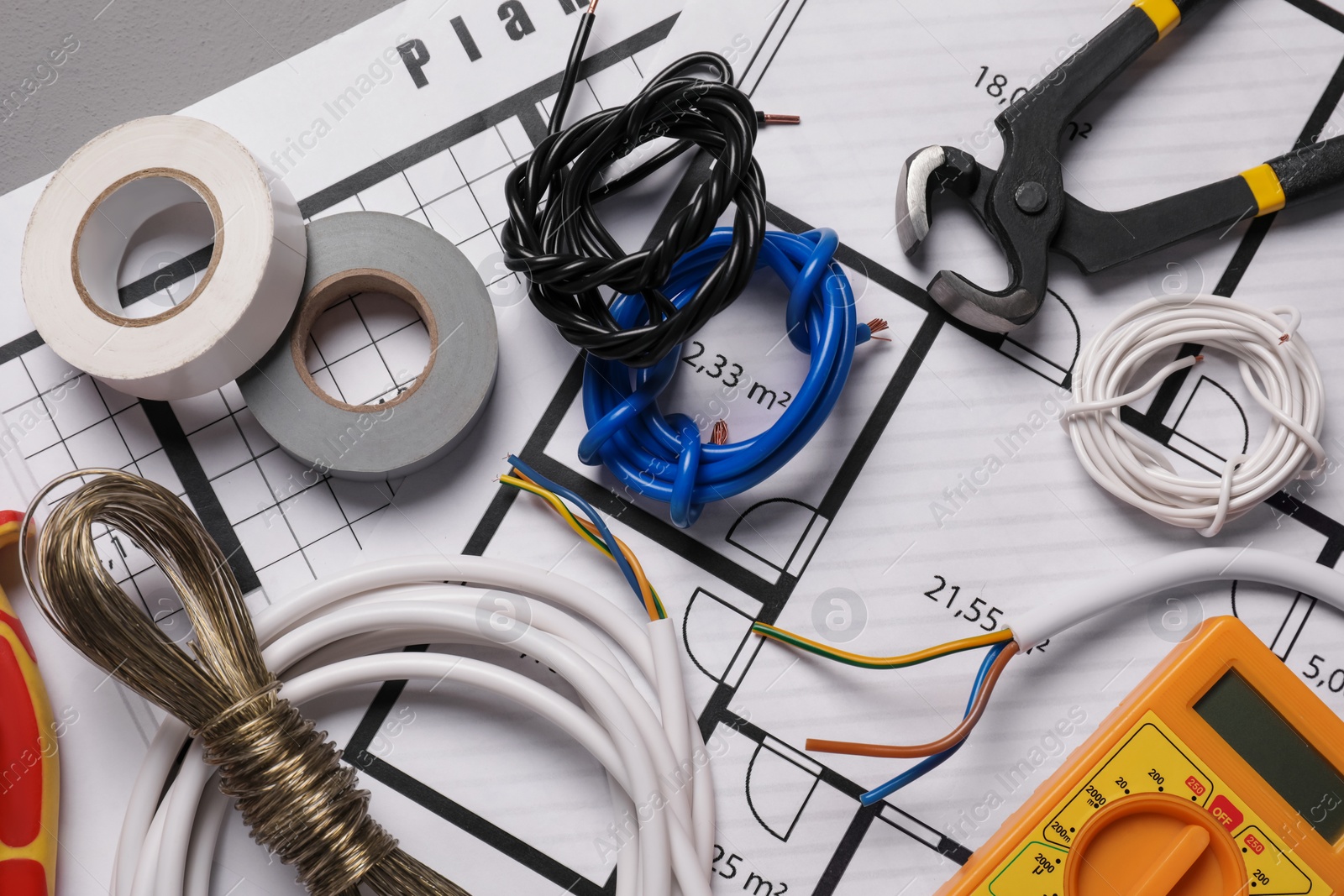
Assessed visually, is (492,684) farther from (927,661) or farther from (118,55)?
(118,55)

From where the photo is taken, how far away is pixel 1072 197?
1165 millimetres

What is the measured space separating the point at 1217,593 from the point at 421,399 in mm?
1065

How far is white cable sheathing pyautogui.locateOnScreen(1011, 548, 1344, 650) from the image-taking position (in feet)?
3.57

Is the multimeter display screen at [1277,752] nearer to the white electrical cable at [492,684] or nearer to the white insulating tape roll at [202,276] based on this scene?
the white electrical cable at [492,684]

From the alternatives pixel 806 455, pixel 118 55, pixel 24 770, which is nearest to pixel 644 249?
pixel 806 455

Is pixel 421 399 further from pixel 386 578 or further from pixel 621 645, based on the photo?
pixel 621 645

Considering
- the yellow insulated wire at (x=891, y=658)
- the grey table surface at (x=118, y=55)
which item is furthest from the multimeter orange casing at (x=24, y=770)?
the yellow insulated wire at (x=891, y=658)

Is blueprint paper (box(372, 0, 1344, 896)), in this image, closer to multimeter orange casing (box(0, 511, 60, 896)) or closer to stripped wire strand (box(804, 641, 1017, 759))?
stripped wire strand (box(804, 641, 1017, 759))

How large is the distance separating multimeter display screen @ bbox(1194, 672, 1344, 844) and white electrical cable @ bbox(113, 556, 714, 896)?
608 mm

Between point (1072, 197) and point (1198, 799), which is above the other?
point (1072, 197)

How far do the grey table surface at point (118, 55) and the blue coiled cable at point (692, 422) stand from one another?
2.04 feet

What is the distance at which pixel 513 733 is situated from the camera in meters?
1.12

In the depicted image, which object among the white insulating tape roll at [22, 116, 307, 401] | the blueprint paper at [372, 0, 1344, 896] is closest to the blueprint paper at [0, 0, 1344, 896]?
the blueprint paper at [372, 0, 1344, 896]

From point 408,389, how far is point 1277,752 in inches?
43.7
